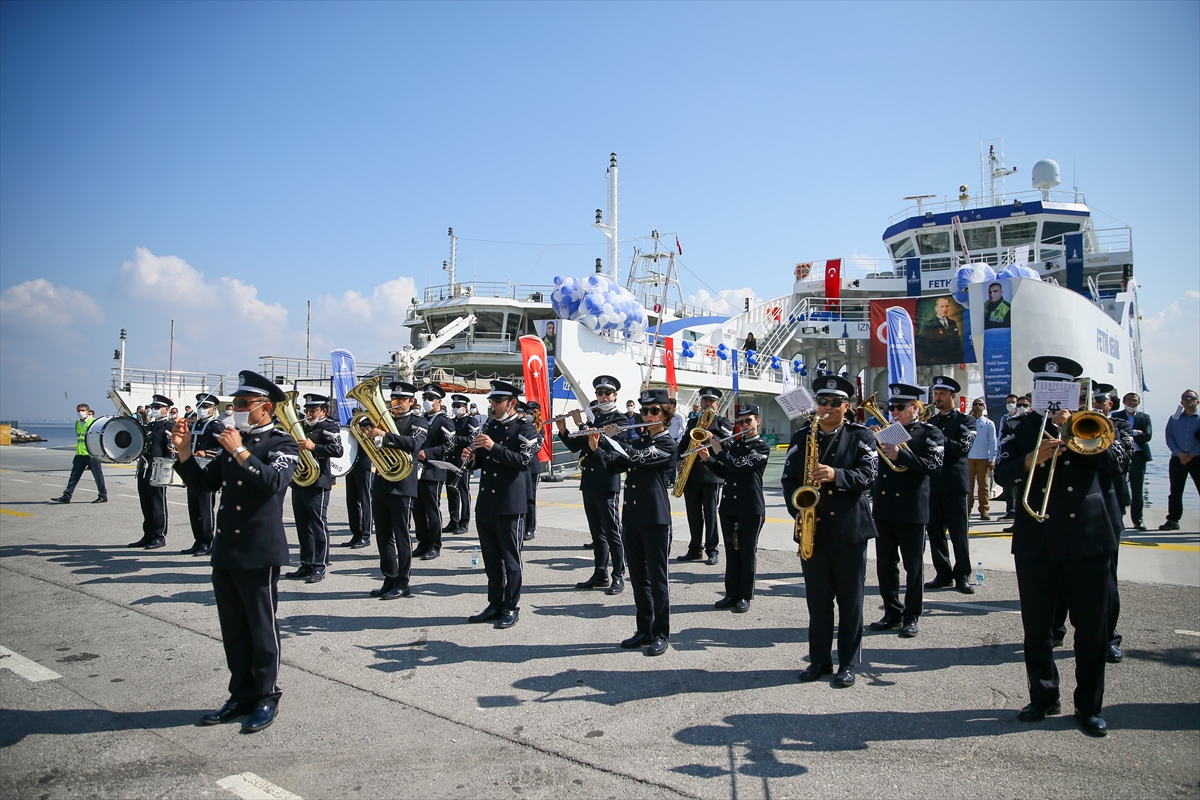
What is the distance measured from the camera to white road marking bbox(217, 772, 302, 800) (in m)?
3.22

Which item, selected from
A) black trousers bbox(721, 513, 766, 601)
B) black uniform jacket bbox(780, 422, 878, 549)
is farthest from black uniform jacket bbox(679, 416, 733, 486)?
black uniform jacket bbox(780, 422, 878, 549)

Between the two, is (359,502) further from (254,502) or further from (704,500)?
(254,502)

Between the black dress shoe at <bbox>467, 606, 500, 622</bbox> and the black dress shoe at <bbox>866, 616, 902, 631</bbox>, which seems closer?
the black dress shoe at <bbox>866, 616, 902, 631</bbox>

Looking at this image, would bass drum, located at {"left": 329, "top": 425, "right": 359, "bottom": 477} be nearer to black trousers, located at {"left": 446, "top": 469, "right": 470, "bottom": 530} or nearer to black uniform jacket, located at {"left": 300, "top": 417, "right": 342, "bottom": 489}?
black uniform jacket, located at {"left": 300, "top": 417, "right": 342, "bottom": 489}

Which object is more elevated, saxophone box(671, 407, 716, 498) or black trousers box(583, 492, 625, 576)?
saxophone box(671, 407, 716, 498)

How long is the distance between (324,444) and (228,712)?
4.82 metres

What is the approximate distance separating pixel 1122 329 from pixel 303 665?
3020cm

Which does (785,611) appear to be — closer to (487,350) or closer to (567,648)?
(567,648)

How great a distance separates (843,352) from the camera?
38219mm

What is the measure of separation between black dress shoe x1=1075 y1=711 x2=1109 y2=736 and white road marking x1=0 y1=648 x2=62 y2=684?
6.46 meters

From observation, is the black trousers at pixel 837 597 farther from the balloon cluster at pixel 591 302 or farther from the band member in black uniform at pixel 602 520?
the balloon cluster at pixel 591 302

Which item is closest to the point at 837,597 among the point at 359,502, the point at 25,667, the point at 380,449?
the point at 380,449

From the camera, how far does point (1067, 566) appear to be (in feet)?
13.4

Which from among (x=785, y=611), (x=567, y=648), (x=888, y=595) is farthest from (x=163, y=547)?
(x=888, y=595)
